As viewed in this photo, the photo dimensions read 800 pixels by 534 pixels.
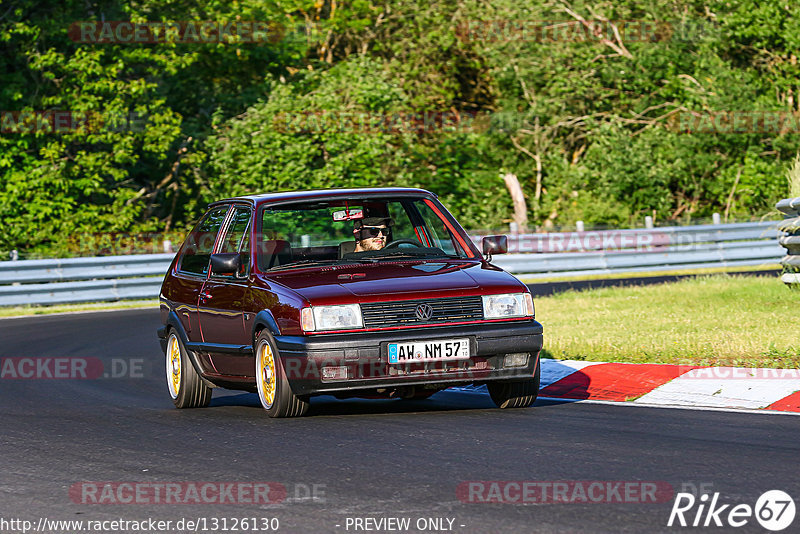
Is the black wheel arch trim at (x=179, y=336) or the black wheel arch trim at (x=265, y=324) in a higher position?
the black wheel arch trim at (x=265, y=324)

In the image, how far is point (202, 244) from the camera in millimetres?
10859

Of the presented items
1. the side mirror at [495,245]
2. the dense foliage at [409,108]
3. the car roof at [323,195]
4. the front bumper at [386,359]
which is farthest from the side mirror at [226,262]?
the dense foliage at [409,108]

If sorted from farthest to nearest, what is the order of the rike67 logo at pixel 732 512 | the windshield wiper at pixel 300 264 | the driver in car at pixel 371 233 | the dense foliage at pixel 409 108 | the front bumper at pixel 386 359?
1. the dense foliage at pixel 409 108
2. the driver in car at pixel 371 233
3. the windshield wiper at pixel 300 264
4. the front bumper at pixel 386 359
5. the rike67 logo at pixel 732 512

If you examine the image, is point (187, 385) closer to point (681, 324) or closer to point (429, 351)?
point (429, 351)

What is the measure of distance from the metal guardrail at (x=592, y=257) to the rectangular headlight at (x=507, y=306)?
16701mm

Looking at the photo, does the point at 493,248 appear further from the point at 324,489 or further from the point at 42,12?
the point at 42,12

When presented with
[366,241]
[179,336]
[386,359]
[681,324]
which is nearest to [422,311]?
[386,359]

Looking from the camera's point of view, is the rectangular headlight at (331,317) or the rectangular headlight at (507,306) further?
the rectangular headlight at (507,306)

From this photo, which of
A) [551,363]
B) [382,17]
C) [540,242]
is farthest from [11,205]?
[551,363]

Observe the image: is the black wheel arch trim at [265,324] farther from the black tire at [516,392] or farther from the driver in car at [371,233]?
the black tire at [516,392]

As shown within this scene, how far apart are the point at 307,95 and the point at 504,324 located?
91.8 ft

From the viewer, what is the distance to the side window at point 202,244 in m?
10.6

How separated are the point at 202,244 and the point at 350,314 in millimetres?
2798

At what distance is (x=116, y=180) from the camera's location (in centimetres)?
3353
